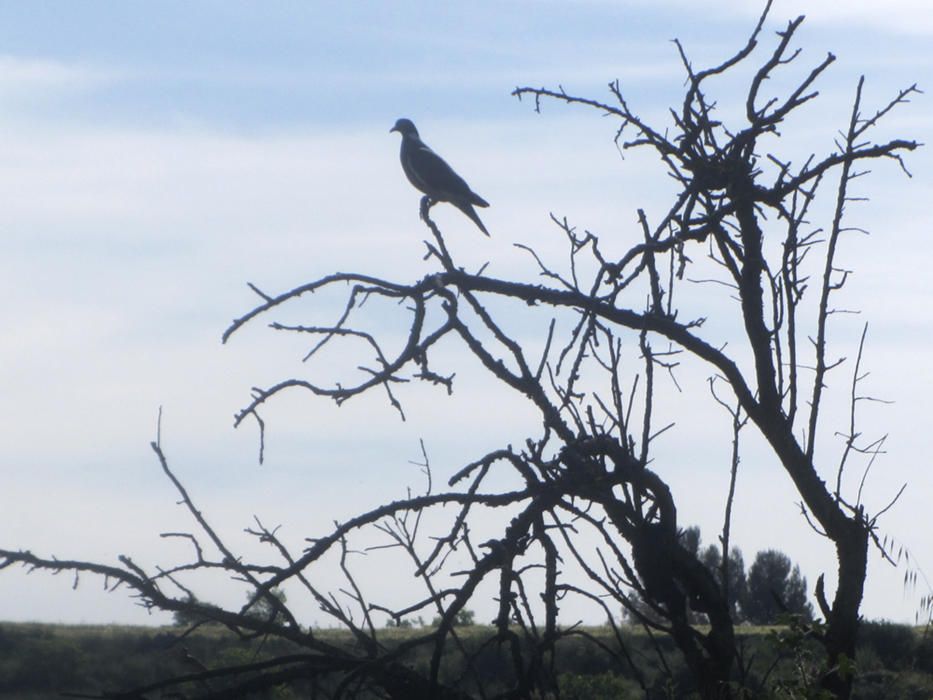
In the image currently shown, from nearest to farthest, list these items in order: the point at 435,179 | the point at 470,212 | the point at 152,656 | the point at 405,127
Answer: the point at 470,212 → the point at 435,179 → the point at 405,127 → the point at 152,656

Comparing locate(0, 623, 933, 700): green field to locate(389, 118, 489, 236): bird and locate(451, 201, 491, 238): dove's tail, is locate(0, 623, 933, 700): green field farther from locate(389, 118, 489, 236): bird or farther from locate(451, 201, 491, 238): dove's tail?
locate(451, 201, 491, 238): dove's tail

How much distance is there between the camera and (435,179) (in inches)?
523

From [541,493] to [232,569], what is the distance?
3.06 feet

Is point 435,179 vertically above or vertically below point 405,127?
below

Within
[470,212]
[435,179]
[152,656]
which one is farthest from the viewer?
[152,656]

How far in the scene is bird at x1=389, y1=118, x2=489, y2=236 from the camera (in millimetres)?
12773

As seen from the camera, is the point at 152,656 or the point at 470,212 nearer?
the point at 470,212

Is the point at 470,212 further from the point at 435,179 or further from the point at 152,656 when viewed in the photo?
the point at 152,656

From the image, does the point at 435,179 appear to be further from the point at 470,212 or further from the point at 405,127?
the point at 405,127

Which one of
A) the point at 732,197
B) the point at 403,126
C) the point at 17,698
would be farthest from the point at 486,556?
the point at 17,698

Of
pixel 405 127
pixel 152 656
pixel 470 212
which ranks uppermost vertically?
pixel 405 127

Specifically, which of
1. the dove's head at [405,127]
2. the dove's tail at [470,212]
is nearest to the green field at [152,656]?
the dove's head at [405,127]

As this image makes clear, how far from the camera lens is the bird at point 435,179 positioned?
1277 centimetres

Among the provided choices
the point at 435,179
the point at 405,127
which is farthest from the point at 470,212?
the point at 405,127
